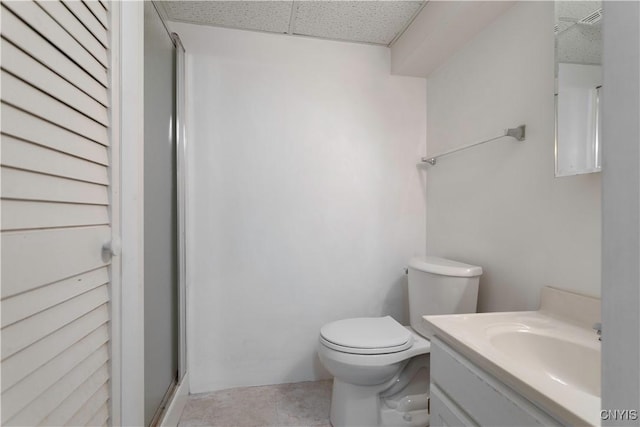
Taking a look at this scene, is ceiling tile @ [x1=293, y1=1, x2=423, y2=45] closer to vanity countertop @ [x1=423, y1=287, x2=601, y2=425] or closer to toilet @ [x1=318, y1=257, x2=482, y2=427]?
toilet @ [x1=318, y1=257, x2=482, y2=427]

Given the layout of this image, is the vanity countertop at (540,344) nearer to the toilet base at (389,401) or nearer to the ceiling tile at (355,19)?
the toilet base at (389,401)

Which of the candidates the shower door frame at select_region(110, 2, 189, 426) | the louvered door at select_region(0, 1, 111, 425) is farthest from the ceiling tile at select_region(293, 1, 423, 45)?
the louvered door at select_region(0, 1, 111, 425)

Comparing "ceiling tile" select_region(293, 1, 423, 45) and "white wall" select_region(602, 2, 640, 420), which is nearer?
"white wall" select_region(602, 2, 640, 420)

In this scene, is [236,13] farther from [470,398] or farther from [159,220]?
[470,398]

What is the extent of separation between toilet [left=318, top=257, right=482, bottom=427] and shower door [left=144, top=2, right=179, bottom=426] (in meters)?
0.71

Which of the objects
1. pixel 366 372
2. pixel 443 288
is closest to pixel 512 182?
pixel 443 288

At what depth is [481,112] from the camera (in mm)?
1531

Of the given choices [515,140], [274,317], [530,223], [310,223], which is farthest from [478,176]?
[274,317]

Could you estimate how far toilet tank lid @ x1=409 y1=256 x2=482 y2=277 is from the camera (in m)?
1.41

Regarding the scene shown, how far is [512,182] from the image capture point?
1341mm

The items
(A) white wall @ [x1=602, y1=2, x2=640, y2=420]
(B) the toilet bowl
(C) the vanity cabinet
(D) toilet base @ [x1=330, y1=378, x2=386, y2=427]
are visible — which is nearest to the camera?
(A) white wall @ [x1=602, y1=2, x2=640, y2=420]

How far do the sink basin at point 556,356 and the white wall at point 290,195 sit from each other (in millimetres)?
1053

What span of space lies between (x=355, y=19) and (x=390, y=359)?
5.61 ft

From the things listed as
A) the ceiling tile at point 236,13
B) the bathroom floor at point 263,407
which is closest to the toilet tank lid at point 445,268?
the bathroom floor at point 263,407
